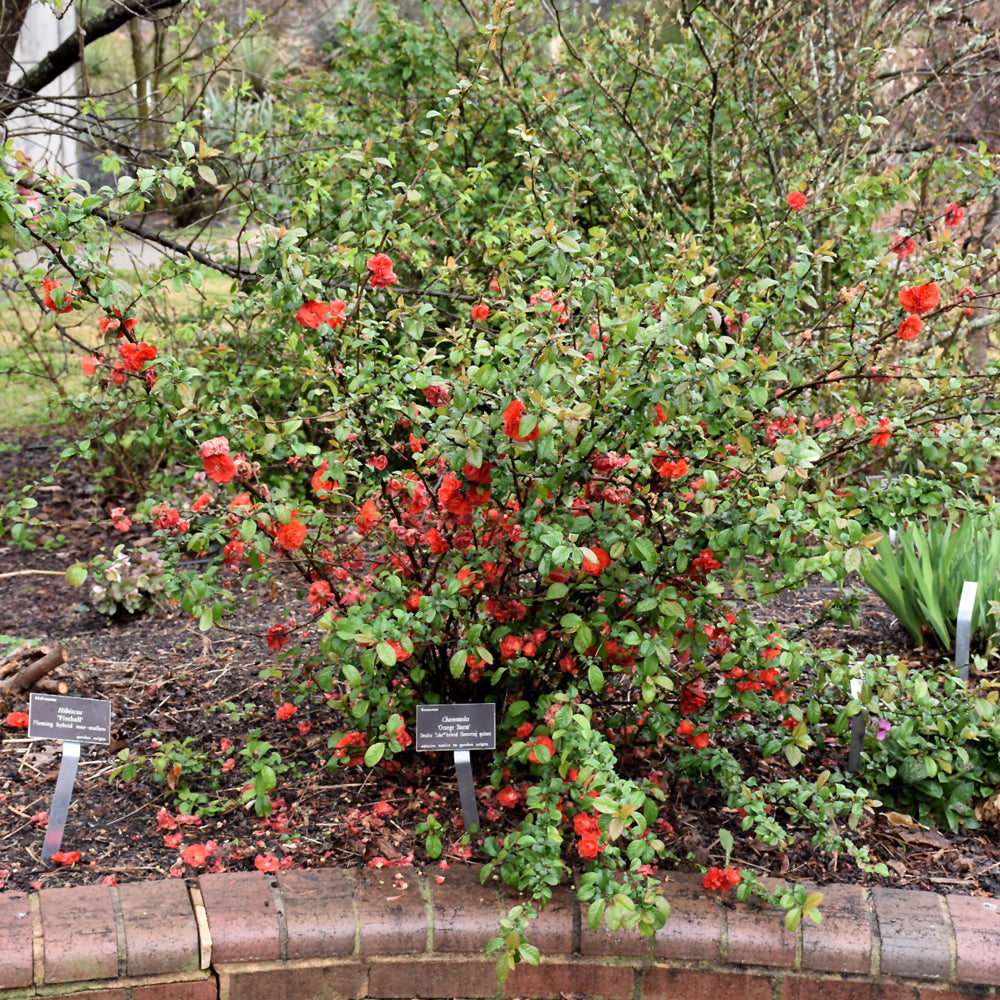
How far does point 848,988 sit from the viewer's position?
216 cm

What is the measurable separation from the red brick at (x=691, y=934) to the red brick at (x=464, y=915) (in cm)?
34

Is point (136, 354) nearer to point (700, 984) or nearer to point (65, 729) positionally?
point (65, 729)

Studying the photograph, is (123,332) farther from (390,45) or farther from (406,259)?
(390,45)

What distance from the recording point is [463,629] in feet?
7.91

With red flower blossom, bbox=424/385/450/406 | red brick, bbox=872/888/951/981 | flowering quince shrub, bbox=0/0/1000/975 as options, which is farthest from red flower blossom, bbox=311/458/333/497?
red brick, bbox=872/888/951/981

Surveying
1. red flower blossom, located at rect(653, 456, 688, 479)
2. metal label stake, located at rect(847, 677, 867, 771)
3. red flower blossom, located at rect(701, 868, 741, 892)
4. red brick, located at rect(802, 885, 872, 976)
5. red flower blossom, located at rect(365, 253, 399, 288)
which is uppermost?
red flower blossom, located at rect(365, 253, 399, 288)

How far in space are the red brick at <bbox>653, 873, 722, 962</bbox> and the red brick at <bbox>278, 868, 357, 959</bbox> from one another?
2.09 ft

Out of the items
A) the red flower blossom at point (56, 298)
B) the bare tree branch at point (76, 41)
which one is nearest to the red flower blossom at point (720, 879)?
the red flower blossom at point (56, 298)

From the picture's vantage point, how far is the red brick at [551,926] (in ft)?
7.06

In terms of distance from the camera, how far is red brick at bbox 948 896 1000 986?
2133 millimetres

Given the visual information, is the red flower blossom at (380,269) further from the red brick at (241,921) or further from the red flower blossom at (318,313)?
the red brick at (241,921)

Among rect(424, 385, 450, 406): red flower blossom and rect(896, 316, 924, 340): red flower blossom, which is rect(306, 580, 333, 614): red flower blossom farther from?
rect(896, 316, 924, 340): red flower blossom

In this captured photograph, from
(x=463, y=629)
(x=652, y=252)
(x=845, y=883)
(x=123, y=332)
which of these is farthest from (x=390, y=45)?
(x=845, y=883)

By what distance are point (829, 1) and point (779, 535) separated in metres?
3.32
